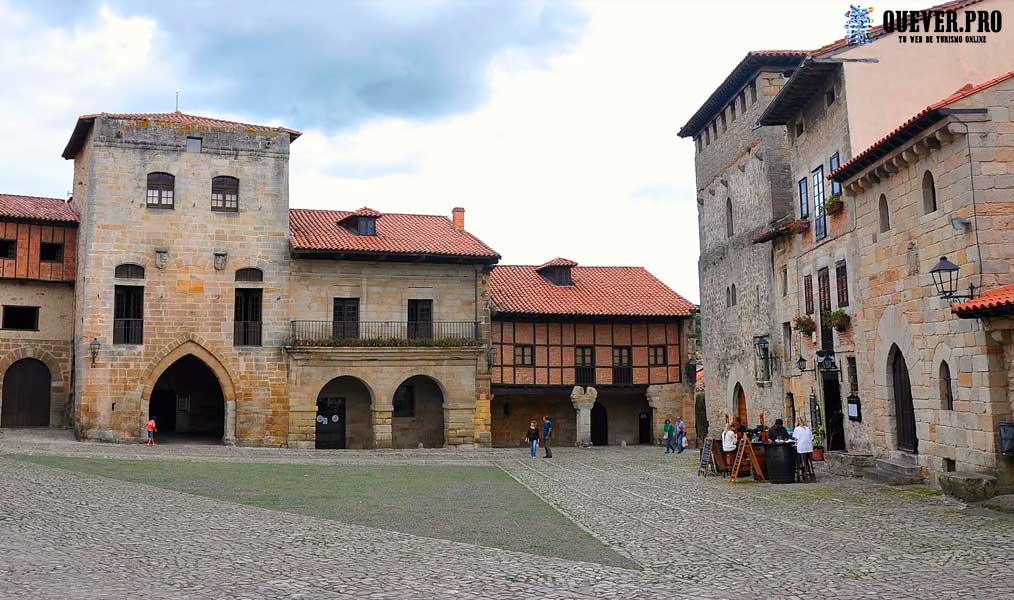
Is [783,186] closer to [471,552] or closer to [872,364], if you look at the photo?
[872,364]

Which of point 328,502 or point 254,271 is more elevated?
point 254,271

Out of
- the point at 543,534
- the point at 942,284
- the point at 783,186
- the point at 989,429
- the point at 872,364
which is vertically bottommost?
the point at 543,534

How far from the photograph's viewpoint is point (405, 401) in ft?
115

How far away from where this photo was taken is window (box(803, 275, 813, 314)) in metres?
23.2

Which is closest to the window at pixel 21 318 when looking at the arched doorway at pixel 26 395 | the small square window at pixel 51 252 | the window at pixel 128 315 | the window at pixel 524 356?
the arched doorway at pixel 26 395

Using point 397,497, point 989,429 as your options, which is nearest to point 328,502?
point 397,497

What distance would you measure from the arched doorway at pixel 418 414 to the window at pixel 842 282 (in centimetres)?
1778

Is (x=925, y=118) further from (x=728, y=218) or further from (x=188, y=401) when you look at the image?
(x=188, y=401)

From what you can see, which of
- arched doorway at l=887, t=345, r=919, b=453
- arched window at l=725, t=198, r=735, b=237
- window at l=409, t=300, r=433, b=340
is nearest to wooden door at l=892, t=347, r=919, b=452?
arched doorway at l=887, t=345, r=919, b=453

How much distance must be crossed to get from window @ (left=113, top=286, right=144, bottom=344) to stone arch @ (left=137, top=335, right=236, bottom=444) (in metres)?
1.02

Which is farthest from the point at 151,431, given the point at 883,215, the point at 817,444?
the point at 883,215

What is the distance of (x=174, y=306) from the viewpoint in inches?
1206

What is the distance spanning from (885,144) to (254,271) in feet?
73.8

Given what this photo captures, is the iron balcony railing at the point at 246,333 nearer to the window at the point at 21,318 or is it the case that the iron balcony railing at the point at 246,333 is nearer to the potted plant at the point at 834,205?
the window at the point at 21,318
